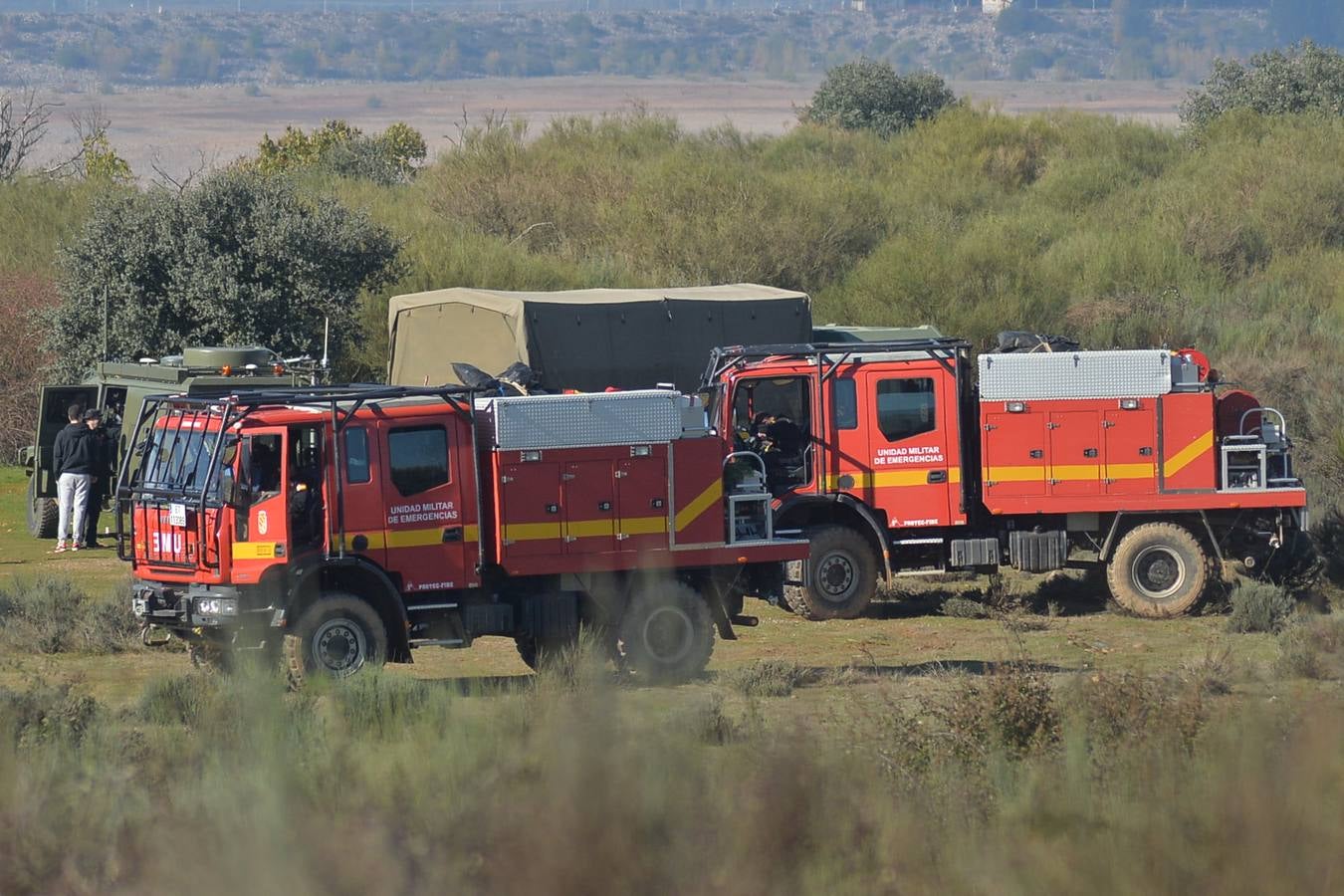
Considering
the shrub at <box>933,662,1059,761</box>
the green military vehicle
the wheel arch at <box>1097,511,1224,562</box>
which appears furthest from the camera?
the green military vehicle

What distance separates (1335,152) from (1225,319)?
1329 centimetres

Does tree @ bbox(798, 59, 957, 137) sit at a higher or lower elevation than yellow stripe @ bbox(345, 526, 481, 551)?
higher

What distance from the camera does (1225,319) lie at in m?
37.2

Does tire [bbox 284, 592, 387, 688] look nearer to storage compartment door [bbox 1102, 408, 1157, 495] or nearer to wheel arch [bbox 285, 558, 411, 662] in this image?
wheel arch [bbox 285, 558, 411, 662]

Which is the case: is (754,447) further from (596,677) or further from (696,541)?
(596,677)

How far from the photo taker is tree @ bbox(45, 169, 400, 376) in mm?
27484

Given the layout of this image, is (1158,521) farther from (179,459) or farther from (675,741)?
(675,741)

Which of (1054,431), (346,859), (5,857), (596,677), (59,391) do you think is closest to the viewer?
(346,859)

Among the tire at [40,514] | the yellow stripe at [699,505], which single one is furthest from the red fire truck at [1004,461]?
the tire at [40,514]

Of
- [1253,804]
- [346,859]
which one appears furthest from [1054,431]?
[346,859]

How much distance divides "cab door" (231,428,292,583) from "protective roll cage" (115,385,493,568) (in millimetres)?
164

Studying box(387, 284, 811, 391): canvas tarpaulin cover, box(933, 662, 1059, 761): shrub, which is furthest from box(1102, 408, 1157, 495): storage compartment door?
box(387, 284, 811, 391): canvas tarpaulin cover

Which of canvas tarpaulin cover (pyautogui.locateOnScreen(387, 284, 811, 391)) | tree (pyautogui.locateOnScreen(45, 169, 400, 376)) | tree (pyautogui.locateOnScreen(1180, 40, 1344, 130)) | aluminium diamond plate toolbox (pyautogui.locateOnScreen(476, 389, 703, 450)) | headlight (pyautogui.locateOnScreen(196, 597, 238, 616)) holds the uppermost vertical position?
tree (pyautogui.locateOnScreen(1180, 40, 1344, 130))

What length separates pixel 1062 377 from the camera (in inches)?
688
